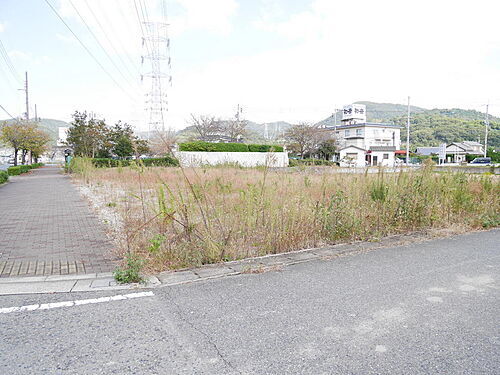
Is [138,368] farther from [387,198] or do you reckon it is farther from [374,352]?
[387,198]

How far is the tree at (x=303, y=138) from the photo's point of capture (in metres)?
44.7

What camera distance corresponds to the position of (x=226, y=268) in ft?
13.3

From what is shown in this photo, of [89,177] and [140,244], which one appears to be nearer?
[140,244]

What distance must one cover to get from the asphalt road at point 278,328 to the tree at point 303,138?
41.7 meters

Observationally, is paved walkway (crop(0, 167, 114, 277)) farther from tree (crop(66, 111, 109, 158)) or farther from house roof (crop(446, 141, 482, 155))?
house roof (crop(446, 141, 482, 155))

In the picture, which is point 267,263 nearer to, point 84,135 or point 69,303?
point 69,303

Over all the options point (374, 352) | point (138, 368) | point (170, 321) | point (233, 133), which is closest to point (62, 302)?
point (170, 321)

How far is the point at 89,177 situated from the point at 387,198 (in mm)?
14830

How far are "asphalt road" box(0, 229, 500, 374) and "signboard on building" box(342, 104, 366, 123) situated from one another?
232 feet

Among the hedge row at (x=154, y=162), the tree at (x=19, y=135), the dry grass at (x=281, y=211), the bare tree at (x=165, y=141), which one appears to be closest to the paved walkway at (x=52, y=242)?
the dry grass at (x=281, y=211)

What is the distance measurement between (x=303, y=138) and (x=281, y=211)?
40832 mm

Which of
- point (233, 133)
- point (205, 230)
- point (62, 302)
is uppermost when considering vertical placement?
point (233, 133)

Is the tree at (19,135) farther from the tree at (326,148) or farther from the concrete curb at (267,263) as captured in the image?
the concrete curb at (267,263)

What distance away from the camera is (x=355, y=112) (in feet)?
231
